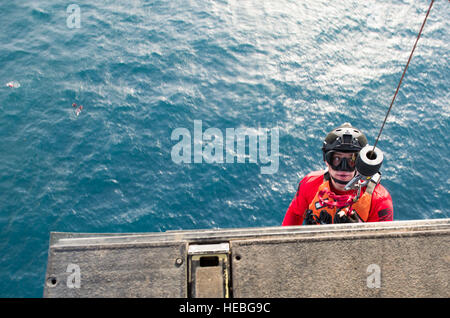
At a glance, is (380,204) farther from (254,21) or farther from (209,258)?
(254,21)

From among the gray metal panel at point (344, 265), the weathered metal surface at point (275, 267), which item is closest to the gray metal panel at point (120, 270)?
the weathered metal surface at point (275, 267)

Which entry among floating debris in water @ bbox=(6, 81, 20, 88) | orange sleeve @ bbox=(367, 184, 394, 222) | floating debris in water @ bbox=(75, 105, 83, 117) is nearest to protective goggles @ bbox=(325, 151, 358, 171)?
orange sleeve @ bbox=(367, 184, 394, 222)

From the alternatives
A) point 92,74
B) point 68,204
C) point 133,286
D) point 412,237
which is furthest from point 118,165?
point 412,237

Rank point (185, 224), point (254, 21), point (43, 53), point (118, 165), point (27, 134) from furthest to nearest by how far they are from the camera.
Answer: point (254, 21)
point (43, 53)
point (27, 134)
point (118, 165)
point (185, 224)

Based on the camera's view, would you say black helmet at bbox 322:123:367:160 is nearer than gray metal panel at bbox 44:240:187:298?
No

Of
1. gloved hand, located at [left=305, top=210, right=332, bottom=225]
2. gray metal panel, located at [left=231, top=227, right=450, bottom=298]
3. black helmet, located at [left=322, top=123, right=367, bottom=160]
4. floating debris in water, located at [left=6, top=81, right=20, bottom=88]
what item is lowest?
gray metal panel, located at [left=231, top=227, right=450, bottom=298]

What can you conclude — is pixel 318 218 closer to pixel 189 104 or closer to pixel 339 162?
pixel 339 162

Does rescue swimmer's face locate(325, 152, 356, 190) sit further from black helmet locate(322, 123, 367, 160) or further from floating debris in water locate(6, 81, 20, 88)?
floating debris in water locate(6, 81, 20, 88)

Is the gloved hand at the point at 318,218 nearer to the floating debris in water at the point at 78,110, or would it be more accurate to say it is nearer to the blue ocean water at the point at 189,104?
the blue ocean water at the point at 189,104
